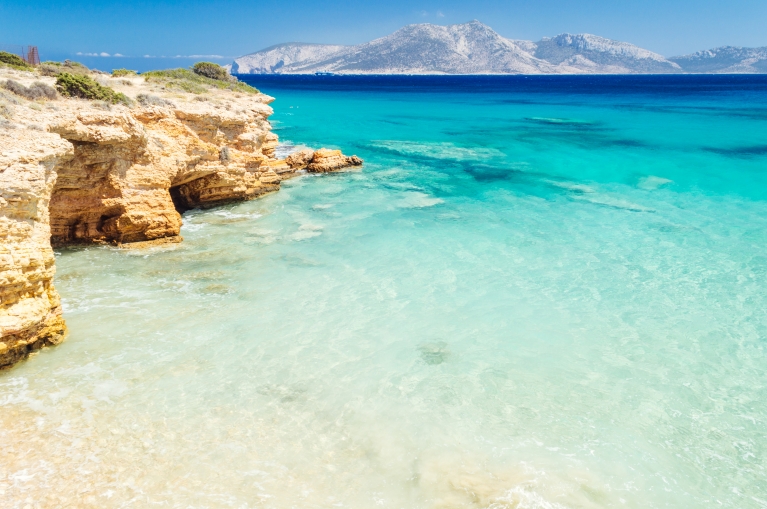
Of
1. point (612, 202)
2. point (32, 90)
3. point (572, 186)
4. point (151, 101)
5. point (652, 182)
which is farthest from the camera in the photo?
point (652, 182)

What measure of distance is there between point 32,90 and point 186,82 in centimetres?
913

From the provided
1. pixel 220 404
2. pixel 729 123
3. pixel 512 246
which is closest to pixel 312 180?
pixel 512 246

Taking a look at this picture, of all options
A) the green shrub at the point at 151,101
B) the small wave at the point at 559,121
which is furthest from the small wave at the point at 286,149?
the small wave at the point at 559,121

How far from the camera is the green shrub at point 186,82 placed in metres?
20.7

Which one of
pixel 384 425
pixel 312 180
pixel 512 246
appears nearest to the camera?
pixel 384 425

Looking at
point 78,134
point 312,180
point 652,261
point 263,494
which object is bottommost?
point 263,494

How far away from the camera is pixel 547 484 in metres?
7.16

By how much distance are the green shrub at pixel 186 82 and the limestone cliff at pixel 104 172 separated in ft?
2.20

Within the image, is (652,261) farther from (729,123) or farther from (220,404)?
(729,123)

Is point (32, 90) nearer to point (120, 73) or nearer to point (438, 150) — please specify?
point (120, 73)

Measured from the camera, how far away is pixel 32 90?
13312 mm

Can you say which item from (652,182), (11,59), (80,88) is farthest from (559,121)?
(80,88)

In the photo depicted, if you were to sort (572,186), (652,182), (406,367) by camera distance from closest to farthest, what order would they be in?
1. (406,367)
2. (572,186)
3. (652,182)

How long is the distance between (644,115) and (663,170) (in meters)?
32.4
